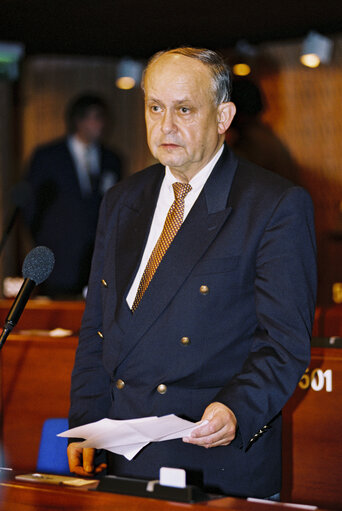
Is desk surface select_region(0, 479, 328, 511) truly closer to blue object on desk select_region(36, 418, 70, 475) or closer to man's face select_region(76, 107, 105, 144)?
blue object on desk select_region(36, 418, 70, 475)

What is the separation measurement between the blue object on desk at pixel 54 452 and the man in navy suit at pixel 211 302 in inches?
10.7

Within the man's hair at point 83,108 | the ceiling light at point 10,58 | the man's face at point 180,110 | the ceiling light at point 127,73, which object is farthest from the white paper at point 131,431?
the ceiling light at point 127,73

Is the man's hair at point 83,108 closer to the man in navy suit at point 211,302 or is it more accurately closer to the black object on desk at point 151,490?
the man in navy suit at point 211,302

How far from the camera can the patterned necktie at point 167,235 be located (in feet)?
6.73

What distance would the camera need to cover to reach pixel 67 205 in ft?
23.9

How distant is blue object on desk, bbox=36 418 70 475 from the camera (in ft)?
7.68

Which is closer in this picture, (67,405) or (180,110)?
(180,110)

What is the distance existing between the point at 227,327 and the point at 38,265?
47cm

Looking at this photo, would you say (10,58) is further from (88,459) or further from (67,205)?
(88,459)

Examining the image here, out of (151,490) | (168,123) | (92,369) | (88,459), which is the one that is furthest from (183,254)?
(151,490)

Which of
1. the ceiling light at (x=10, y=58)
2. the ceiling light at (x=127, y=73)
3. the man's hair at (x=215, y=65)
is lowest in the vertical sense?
the man's hair at (x=215, y=65)

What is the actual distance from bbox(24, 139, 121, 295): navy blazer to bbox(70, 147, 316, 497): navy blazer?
17.1 feet

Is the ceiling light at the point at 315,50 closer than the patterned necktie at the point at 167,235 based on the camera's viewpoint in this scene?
No

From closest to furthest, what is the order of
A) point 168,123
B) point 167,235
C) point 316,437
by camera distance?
point 168,123 → point 167,235 → point 316,437
